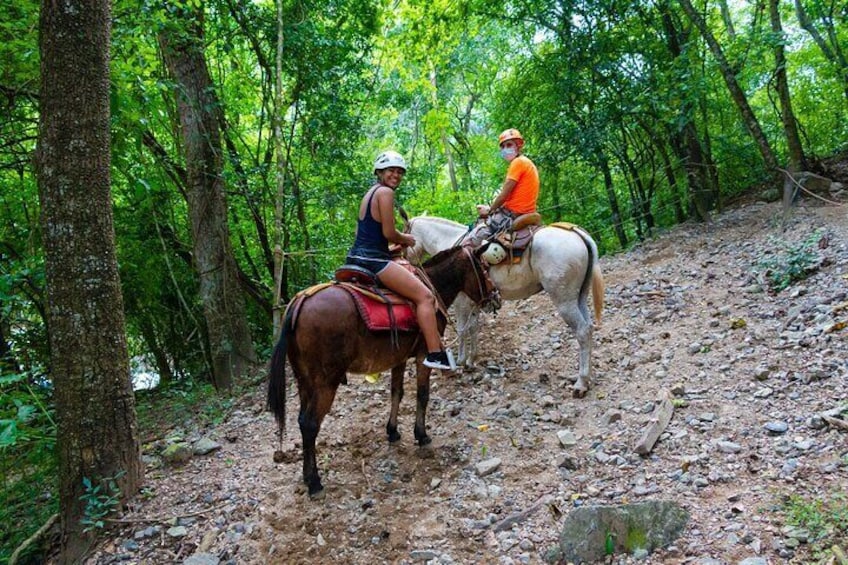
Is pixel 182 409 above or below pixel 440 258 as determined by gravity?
below

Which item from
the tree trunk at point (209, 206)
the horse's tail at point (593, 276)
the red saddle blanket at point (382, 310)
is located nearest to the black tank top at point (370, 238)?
the red saddle blanket at point (382, 310)

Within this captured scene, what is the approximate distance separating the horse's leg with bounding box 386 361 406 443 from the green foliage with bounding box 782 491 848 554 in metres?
3.20

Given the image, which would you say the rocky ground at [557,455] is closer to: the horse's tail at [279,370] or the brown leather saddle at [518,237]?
the horse's tail at [279,370]

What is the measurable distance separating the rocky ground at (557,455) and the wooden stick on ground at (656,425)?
68 millimetres

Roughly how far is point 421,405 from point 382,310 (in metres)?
1.14

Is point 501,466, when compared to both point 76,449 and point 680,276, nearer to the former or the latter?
point 76,449

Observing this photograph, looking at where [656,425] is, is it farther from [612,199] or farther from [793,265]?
[612,199]

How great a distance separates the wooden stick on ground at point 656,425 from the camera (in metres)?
3.87

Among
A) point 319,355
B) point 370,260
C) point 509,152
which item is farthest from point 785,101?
point 319,355

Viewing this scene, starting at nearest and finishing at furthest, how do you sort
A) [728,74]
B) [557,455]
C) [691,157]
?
[557,455] → [728,74] → [691,157]

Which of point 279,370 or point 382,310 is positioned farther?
point 382,310

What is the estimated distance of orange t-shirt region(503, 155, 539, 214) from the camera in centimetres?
621

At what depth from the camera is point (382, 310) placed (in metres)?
4.38

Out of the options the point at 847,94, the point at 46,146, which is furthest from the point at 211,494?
the point at 847,94
